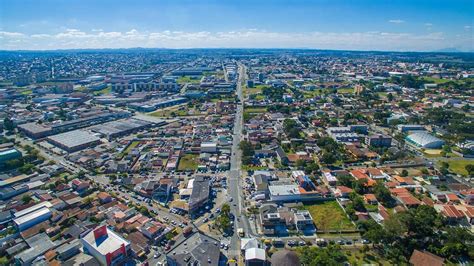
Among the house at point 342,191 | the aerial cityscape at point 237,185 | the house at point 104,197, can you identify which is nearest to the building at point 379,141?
the aerial cityscape at point 237,185

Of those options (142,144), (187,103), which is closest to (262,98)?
(187,103)

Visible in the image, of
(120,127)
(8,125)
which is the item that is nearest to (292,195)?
(120,127)

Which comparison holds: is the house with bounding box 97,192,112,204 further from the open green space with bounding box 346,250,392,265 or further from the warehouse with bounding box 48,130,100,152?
the open green space with bounding box 346,250,392,265

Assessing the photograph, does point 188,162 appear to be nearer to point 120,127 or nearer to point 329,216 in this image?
point 329,216

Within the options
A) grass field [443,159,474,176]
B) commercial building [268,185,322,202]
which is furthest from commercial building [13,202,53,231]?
grass field [443,159,474,176]

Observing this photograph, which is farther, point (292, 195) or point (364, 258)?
point (292, 195)

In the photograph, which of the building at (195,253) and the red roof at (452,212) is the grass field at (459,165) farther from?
the building at (195,253)
